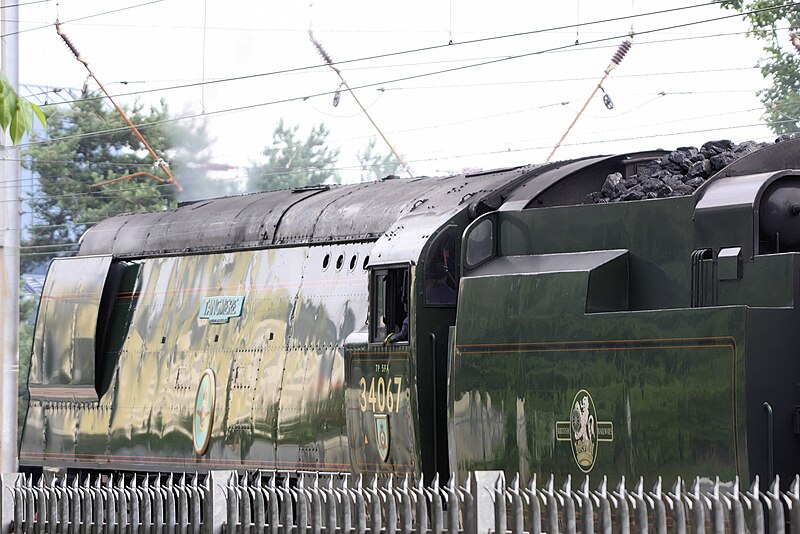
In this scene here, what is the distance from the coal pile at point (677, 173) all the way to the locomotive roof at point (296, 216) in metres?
1.40

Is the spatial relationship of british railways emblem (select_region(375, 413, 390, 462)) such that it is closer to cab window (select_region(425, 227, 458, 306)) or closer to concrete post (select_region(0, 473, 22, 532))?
cab window (select_region(425, 227, 458, 306))

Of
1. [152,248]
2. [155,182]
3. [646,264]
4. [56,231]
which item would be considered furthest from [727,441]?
[56,231]

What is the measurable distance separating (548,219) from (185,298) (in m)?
6.02

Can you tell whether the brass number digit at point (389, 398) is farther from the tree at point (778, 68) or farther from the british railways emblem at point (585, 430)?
the tree at point (778, 68)

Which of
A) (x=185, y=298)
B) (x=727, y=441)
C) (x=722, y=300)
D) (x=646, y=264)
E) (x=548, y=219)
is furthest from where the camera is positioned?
(x=185, y=298)

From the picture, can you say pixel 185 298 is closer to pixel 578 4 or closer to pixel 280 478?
pixel 280 478

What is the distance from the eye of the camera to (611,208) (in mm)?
10477

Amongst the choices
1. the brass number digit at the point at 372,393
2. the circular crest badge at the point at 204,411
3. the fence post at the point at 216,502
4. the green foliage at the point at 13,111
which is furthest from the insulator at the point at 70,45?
Answer: the green foliage at the point at 13,111

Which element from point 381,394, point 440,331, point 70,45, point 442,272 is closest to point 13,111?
point 442,272

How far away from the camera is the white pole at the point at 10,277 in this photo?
1808 centimetres

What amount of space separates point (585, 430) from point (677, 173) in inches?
86.6

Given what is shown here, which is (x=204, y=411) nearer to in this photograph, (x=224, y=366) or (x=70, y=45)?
(x=224, y=366)

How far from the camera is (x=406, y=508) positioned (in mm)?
8047

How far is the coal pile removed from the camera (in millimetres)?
10516
